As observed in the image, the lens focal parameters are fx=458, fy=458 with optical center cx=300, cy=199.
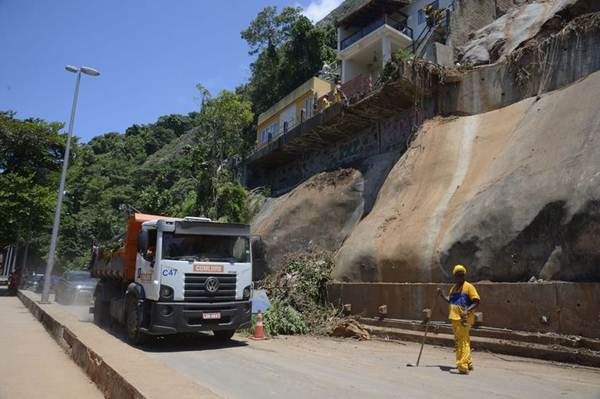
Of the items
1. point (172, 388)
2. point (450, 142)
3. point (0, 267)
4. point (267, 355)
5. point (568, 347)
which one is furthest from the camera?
point (0, 267)

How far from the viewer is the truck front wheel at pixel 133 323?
986 centimetres

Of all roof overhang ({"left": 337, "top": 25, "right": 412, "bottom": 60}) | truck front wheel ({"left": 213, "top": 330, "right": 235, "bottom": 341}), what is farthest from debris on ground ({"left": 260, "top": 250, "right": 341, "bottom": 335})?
roof overhang ({"left": 337, "top": 25, "right": 412, "bottom": 60})

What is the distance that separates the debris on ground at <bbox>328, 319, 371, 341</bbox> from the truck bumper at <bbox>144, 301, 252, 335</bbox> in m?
3.64

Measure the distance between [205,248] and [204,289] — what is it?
0.94 m

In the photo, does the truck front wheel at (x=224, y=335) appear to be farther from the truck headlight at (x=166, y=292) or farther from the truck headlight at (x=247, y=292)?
the truck headlight at (x=166, y=292)

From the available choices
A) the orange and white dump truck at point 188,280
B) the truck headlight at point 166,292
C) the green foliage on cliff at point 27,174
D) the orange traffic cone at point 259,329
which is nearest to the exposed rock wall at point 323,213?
the orange traffic cone at point 259,329

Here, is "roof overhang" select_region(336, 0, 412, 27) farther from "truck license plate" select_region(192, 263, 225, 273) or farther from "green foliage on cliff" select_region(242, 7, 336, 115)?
"truck license plate" select_region(192, 263, 225, 273)

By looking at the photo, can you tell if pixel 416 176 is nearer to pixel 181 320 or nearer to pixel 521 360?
pixel 521 360

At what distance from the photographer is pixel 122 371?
205 inches

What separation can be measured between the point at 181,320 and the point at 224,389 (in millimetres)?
3469

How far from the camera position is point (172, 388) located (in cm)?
430

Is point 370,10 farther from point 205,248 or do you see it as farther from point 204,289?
point 204,289

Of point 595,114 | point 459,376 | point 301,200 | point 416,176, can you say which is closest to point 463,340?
point 459,376

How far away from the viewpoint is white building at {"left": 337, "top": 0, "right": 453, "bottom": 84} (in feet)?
99.8
